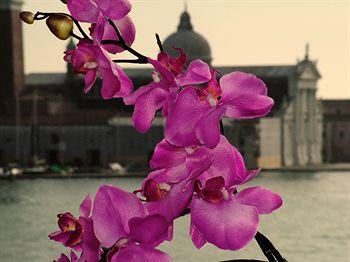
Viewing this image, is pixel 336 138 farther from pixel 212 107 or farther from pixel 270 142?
pixel 212 107

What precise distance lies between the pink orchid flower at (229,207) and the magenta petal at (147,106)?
49mm

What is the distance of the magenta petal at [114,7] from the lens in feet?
2.19

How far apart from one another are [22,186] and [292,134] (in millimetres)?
10731

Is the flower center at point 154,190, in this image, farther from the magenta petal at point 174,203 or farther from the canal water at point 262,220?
the canal water at point 262,220

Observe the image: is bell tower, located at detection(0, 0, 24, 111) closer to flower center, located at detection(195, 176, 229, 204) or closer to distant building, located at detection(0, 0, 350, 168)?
distant building, located at detection(0, 0, 350, 168)

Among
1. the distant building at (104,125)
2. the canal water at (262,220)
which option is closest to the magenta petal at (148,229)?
the canal water at (262,220)

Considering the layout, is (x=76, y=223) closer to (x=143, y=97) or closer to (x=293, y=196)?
(x=143, y=97)

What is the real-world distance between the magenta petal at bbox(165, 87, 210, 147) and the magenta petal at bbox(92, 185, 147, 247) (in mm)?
44

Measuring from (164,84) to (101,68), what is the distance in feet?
0.14

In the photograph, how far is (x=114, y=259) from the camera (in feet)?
2.05

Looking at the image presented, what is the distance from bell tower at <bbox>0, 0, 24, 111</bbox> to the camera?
33.7m

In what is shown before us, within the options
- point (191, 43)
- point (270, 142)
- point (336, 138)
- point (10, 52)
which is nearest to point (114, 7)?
point (10, 52)

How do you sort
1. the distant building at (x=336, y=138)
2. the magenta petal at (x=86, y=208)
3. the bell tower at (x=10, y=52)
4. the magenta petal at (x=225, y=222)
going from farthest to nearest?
1. the distant building at (x=336, y=138)
2. the bell tower at (x=10, y=52)
3. the magenta petal at (x=86, y=208)
4. the magenta petal at (x=225, y=222)

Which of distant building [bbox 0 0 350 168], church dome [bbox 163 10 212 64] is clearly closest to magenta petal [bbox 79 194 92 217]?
distant building [bbox 0 0 350 168]
